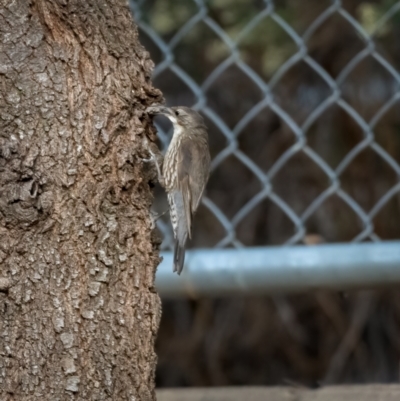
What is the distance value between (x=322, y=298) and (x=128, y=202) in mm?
2908

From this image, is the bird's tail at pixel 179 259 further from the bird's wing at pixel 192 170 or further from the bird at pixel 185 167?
the bird's wing at pixel 192 170

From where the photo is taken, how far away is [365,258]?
2178mm

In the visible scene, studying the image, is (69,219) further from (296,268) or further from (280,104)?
(280,104)

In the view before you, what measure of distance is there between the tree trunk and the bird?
4.20ft

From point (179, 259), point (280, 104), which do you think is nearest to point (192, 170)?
point (179, 259)

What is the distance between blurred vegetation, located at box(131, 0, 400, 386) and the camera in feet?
14.5

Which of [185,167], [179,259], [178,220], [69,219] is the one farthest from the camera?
[185,167]

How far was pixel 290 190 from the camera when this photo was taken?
15.6 ft

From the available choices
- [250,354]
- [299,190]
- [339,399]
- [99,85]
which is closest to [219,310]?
[250,354]

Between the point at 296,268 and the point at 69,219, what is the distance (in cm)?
68

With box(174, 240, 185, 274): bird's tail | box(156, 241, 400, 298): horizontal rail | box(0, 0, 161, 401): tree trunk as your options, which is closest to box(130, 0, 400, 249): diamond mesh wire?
box(174, 240, 185, 274): bird's tail

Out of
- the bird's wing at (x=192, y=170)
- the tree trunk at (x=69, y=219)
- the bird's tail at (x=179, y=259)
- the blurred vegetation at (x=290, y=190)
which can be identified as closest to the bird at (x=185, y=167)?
the bird's wing at (x=192, y=170)

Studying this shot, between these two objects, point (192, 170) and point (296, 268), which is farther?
point (192, 170)

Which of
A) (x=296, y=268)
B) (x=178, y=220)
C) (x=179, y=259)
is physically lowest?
(x=178, y=220)
